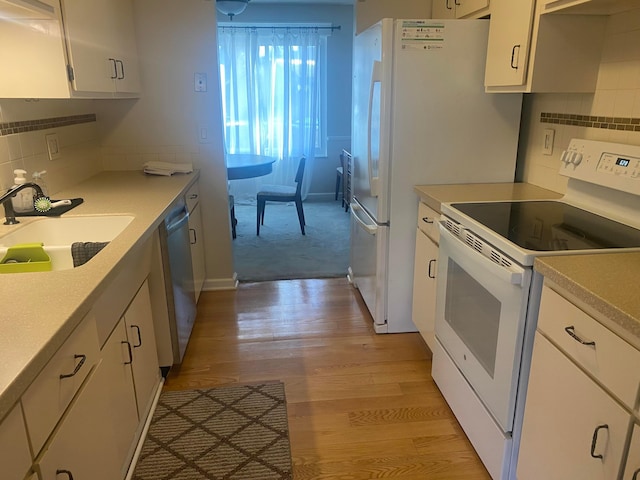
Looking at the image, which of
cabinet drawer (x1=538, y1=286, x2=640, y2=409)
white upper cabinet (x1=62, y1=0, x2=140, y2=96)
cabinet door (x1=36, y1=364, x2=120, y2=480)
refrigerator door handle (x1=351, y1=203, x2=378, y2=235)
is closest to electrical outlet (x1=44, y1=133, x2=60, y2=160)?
white upper cabinet (x1=62, y1=0, x2=140, y2=96)

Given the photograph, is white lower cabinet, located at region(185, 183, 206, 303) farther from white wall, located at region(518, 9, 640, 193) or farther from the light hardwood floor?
white wall, located at region(518, 9, 640, 193)

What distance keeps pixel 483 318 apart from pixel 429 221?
750 mm

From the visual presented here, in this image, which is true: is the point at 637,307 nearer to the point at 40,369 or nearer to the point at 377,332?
the point at 40,369

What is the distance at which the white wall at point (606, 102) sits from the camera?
1807 millimetres

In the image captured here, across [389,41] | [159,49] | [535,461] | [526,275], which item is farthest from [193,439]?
[159,49]

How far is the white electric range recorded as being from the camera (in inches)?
58.4

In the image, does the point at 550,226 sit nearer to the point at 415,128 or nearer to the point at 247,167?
the point at 415,128

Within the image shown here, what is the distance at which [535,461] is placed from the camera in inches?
56.5

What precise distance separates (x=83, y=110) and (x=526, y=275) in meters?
2.67

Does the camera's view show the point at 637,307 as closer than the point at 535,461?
Yes

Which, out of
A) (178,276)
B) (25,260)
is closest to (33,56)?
(25,260)

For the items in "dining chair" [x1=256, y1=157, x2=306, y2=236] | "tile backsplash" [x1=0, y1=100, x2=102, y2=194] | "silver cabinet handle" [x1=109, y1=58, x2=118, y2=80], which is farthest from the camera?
"dining chair" [x1=256, y1=157, x2=306, y2=236]

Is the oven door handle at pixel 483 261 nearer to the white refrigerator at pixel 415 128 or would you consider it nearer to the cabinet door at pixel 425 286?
the cabinet door at pixel 425 286

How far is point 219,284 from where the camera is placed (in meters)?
3.49
